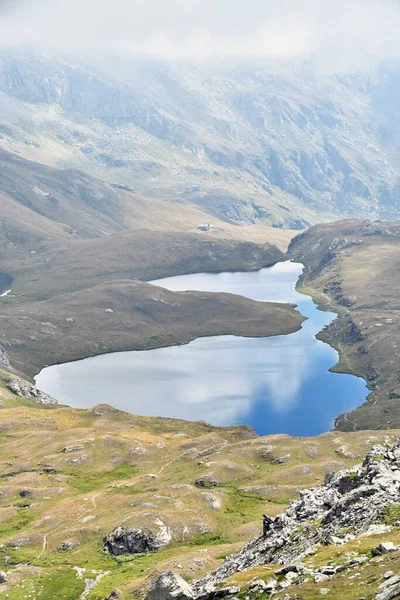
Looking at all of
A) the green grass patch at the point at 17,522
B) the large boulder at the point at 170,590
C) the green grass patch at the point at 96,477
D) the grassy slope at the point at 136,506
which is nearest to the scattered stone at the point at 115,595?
the grassy slope at the point at 136,506

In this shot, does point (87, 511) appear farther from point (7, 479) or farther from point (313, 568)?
point (313, 568)

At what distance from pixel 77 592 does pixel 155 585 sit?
51.7 m

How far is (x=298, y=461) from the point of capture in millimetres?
188000

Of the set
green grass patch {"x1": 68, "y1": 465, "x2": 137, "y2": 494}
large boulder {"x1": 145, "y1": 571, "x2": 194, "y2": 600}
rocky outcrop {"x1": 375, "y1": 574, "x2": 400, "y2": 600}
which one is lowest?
rocky outcrop {"x1": 375, "y1": 574, "x2": 400, "y2": 600}

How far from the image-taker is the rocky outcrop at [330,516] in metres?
75.8

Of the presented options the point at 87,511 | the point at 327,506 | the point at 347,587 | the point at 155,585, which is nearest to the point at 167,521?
the point at 87,511

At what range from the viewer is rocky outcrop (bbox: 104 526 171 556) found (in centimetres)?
13175

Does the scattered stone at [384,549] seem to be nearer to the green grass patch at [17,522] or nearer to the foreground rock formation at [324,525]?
the foreground rock formation at [324,525]

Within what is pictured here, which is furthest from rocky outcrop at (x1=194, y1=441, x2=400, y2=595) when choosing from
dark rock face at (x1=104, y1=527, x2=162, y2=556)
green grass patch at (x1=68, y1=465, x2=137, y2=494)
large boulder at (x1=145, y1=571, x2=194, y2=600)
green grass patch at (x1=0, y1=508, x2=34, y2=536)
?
green grass patch at (x1=68, y1=465, x2=137, y2=494)

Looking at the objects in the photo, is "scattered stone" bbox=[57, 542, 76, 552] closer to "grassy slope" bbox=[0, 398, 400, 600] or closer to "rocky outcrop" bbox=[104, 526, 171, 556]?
"grassy slope" bbox=[0, 398, 400, 600]

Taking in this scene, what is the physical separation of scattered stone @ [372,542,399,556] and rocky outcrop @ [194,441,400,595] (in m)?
9.12

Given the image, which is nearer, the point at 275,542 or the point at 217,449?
the point at 275,542

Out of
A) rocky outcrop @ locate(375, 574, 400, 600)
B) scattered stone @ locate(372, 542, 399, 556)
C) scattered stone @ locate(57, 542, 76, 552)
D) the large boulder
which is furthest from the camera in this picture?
scattered stone @ locate(57, 542, 76, 552)

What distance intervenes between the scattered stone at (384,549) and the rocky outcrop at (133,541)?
75.0 meters
